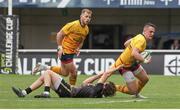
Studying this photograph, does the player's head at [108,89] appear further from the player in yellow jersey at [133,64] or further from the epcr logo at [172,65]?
the epcr logo at [172,65]

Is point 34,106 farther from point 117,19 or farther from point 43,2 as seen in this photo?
point 117,19

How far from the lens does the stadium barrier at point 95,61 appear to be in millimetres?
27516

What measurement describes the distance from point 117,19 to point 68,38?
18318 millimetres

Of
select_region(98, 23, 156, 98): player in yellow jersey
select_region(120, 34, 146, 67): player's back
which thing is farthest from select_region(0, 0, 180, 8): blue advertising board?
select_region(120, 34, 146, 67): player's back

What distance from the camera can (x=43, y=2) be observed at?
1214 inches

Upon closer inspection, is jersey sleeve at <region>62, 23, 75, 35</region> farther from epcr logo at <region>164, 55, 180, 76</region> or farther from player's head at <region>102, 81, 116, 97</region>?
epcr logo at <region>164, 55, 180, 76</region>

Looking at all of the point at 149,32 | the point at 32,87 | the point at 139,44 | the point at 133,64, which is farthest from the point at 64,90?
the point at 149,32

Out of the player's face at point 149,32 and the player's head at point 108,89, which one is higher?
the player's face at point 149,32

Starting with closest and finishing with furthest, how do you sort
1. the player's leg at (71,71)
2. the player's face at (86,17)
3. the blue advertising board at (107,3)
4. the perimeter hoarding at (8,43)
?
the player's face at (86,17), the player's leg at (71,71), the perimeter hoarding at (8,43), the blue advertising board at (107,3)

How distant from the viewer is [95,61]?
90.8 feet

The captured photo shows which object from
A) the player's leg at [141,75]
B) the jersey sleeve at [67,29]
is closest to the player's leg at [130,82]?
the player's leg at [141,75]

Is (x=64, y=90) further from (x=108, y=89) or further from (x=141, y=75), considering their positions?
(x=141, y=75)

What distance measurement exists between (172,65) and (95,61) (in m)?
2.74

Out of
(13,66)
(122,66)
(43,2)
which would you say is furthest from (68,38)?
(43,2)
